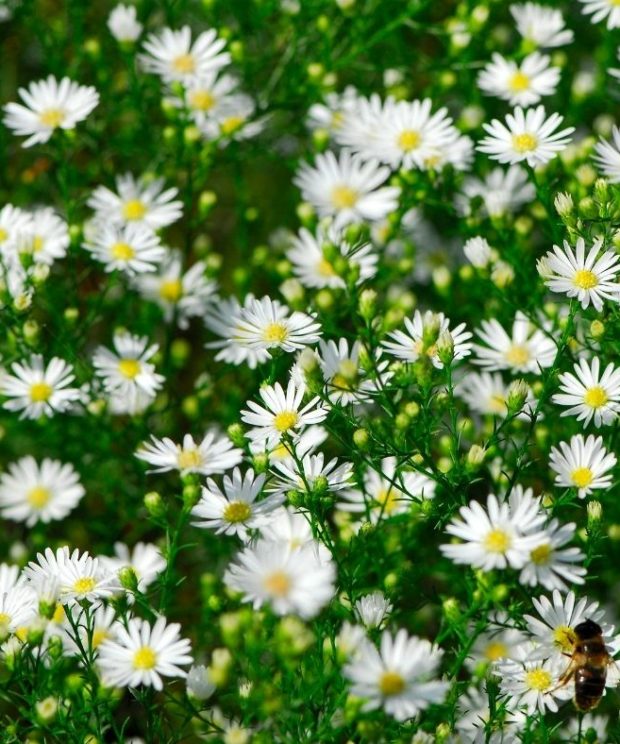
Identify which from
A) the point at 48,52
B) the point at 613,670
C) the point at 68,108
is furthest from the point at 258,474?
the point at 48,52

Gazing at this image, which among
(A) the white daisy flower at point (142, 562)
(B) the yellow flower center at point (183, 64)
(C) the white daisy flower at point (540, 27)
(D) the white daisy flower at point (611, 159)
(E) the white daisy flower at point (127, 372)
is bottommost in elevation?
(A) the white daisy flower at point (142, 562)

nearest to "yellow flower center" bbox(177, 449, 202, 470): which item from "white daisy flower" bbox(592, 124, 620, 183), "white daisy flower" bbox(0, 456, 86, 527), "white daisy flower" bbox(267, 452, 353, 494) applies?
"white daisy flower" bbox(267, 452, 353, 494)

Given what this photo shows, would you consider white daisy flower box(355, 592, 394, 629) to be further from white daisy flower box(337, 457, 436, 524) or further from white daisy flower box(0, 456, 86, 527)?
white daisy flower box(0, 456, 86, 527)

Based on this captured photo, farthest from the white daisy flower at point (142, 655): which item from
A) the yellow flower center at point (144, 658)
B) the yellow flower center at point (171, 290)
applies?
the yellow flower center at point (171, 290)

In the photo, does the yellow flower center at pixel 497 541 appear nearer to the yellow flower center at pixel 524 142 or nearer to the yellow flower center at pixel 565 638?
the yellow flower center at pixel 565 638

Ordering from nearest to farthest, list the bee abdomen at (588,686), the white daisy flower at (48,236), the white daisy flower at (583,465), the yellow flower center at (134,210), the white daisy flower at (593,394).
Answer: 1. the bee abdomen at (588,686)
2. the white daisy flower at (583,465)
3. the white daisy flower at (593,394)
4. the white daisy flower at (48,236)
5. the yellow flower center at (134,210)

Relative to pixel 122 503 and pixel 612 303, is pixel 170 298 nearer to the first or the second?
pixel 122 503
